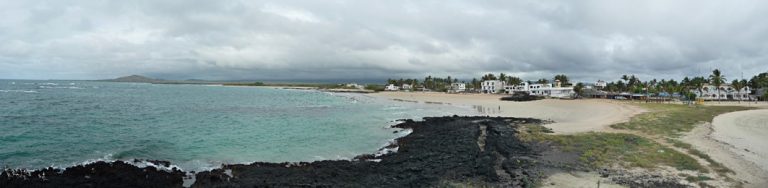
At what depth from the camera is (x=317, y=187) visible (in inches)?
618

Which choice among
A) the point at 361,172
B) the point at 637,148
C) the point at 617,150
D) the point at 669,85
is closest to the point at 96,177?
the point at 361,172

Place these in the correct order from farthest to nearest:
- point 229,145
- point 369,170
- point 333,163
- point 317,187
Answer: point 229,145 < point 333,163 < point 369,170 < point 317,187

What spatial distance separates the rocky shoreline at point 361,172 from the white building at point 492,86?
138 meters

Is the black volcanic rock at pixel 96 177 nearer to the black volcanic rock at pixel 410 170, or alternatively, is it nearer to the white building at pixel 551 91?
the black volcanic rock at pixel 410 170

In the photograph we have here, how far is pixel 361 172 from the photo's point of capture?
18.6 metres

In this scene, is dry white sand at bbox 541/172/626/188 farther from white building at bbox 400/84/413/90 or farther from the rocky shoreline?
white building at bbox 400/84/413/90

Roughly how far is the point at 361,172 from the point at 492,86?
147038mm

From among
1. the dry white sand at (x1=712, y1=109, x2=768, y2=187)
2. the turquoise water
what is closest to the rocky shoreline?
the turquoise water

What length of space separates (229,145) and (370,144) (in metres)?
9.03

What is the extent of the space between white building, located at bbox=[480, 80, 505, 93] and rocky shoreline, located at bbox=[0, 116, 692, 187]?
137523mm

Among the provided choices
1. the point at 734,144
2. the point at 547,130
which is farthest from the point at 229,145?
the point at 734,144

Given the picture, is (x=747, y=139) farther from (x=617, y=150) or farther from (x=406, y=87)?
(x=406, y=87)

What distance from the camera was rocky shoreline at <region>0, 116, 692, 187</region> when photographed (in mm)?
16219

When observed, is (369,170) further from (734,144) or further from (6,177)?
(734,144)
